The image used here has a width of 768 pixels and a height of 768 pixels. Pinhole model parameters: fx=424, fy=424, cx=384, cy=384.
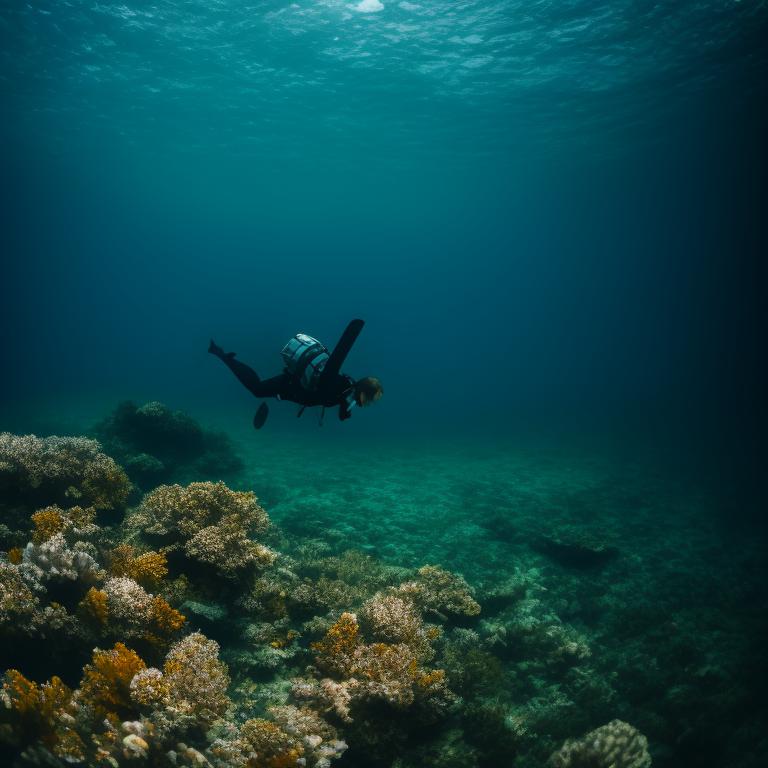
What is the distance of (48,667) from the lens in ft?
15.8

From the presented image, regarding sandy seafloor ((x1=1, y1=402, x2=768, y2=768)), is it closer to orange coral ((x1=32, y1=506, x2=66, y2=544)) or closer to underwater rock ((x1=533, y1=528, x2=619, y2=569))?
underwater rock ((x1=533, y1=528, x2=619, y2=569))

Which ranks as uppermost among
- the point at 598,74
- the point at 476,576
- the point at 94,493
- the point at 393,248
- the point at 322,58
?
the point at 393,248

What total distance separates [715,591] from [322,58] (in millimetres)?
28886

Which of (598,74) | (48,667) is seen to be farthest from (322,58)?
(48,667)

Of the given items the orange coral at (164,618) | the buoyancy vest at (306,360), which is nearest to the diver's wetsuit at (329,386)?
the buoyancy vest at (306,360)

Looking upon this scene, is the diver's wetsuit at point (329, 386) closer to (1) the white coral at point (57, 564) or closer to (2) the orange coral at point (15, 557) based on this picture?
(1) the white coral at point (57, 564)

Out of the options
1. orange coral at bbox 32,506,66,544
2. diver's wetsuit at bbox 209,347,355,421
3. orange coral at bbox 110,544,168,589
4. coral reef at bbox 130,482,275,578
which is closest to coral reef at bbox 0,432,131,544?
orange coral at bbox 32,506,66,544

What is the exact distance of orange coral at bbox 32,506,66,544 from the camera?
21.8 feet

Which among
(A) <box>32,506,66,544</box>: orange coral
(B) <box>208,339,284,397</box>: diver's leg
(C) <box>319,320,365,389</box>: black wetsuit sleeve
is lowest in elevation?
(A) <box>32,506,66,544</box>: orange coral

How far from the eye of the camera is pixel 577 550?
12906 millimetres

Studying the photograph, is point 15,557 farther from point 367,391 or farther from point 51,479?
point 367,391

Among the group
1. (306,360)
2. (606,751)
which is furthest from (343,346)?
(606,751)

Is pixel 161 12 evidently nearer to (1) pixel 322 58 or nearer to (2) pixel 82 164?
(1) pixel 322 58

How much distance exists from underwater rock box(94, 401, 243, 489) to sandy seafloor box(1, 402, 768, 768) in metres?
1.63
